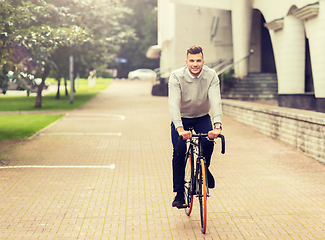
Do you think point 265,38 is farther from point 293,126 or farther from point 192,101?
point 192,101

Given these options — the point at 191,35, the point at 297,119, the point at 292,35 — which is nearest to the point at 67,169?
the point at 297,119

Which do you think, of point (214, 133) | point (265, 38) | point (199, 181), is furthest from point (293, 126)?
point (265, 38)

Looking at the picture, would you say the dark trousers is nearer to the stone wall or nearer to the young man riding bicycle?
the young man riding bicycle

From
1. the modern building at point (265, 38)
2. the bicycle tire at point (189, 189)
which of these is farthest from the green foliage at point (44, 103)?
→ the bicycle tire at point (189, 189)

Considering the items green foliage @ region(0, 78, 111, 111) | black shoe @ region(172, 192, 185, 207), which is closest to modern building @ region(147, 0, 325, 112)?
green foliage @ region(0, 78, 111, 111)

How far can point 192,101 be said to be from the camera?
16.7ft

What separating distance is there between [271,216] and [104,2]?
20.3 metres

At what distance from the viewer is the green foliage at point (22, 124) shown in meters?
12.9

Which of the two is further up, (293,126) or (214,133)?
(214,133)

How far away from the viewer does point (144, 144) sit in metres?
11.4

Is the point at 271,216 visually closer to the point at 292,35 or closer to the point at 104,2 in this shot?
the point at 292,35

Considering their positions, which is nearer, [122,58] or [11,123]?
[11,123]

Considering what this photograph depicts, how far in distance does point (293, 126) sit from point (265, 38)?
59.8 ft

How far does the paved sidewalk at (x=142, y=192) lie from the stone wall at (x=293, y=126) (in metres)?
0.23
